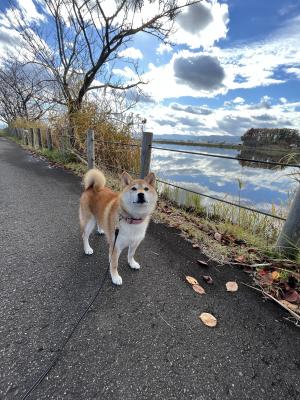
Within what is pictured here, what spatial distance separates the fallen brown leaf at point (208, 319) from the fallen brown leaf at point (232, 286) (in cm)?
48

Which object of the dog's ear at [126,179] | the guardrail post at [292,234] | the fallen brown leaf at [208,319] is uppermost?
the dog's ear at [126,179]

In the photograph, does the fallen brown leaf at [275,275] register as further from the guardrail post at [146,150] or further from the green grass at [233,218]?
the guardrail post at [146,150]

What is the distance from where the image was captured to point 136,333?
1687 mm

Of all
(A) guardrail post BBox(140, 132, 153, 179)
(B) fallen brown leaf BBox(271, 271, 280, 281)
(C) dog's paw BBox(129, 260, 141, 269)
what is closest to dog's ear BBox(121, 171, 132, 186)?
(C) dog's paw BBox(129, 260, 141, 269)

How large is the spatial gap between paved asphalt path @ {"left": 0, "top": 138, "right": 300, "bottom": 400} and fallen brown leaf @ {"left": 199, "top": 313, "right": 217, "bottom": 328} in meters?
0.04

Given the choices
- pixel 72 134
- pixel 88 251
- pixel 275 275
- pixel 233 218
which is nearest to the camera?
pixel 275 275

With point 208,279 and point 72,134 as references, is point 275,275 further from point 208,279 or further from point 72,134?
point 72,134

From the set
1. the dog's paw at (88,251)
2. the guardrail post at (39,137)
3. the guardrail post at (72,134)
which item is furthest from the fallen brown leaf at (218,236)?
the guardrail post at (39,137)

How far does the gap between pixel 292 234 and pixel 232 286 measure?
1034mm

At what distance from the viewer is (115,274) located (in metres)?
2.26

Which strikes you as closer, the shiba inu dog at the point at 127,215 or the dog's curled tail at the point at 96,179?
the shiba inu dog at the point at 127,215

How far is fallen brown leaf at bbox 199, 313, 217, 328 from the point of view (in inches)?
72.6

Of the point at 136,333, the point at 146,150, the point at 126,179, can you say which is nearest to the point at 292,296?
the point at 136,333

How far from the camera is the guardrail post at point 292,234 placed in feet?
8.42
